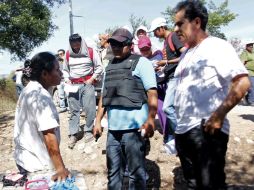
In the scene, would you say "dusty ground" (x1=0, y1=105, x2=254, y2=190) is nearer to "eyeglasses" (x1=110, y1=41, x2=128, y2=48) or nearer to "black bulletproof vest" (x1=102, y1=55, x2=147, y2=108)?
"black bulletproof vest" (x1=102, y1=55, x2=147, y2=108)

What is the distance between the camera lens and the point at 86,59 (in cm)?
643

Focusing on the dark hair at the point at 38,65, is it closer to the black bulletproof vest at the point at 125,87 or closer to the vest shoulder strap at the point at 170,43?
the black bulletproof vest at the point at 125,87

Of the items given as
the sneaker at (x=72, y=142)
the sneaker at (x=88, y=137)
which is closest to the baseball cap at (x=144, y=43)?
the sneaker at (x=88, y=137)

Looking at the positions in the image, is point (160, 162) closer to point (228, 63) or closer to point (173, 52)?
point (173, 52)

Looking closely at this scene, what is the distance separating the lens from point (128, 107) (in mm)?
3717

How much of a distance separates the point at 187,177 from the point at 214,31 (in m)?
27.2

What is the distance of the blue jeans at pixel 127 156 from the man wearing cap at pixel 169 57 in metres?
1.33

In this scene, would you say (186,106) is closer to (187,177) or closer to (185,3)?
(187,177)

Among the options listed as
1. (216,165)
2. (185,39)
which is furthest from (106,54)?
(216,165)

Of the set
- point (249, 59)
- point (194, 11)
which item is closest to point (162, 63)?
point (194, 11)

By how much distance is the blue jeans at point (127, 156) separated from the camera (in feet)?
12.2

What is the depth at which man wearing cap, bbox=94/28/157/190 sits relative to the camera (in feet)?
12.1

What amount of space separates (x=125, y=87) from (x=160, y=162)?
2390 millimetres

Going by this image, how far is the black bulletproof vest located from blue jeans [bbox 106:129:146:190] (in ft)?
0.98
